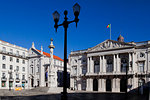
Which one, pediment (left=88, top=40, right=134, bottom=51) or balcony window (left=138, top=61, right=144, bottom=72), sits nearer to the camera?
balcony window (left=138, top=61, right=144, bottom=72)

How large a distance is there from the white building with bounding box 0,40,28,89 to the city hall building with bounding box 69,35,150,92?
1920cm

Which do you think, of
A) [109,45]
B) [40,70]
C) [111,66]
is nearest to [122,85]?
[111,66]

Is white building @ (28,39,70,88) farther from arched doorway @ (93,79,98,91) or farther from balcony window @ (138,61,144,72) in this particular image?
balcony window @ (138,61,144,72)

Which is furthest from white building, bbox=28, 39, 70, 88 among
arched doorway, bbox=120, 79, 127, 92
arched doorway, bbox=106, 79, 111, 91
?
arched doorway, bbox=120, 79, 127, 92

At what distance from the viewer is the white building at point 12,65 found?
55.3 meters

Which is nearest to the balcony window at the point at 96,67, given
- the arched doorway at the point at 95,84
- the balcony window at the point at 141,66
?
the arched doorway at the point at 95,84

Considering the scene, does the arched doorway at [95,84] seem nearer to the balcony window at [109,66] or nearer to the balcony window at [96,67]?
the balcony window at [96,67]

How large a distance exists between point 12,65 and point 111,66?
33.6 metres

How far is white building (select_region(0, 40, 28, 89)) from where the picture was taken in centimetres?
5530

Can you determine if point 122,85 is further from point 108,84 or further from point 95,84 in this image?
point 95,84

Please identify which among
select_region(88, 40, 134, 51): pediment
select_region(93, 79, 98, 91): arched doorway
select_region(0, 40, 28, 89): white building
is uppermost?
select_region(88, 40, 134, 51): pediment

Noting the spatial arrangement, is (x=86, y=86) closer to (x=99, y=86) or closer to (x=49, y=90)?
(x=99, y=86)

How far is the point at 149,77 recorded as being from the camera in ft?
135

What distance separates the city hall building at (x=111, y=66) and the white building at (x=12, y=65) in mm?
19199
